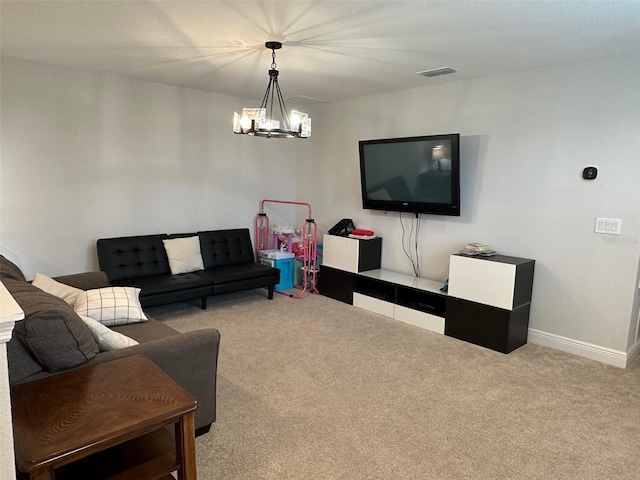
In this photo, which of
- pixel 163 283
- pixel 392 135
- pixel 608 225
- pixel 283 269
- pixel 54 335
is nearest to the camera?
pixel 54 335

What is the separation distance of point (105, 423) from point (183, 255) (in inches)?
134

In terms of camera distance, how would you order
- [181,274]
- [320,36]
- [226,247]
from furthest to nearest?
[226,247]
[181,274]
[320,36]

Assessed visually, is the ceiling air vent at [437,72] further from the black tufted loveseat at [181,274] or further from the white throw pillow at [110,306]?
the white throw pillow at [110,306]

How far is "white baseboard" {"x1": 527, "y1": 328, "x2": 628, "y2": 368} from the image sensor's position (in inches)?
135

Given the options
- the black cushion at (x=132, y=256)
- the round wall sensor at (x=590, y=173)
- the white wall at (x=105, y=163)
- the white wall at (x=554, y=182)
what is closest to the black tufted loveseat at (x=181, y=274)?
the black cushion at (x=132, y=256)

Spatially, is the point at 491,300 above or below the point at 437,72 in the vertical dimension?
below

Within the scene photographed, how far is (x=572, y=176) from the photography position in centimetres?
359

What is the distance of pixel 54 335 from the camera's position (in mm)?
1756

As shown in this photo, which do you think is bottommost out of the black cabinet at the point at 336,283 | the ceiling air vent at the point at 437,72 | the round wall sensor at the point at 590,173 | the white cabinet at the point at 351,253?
the black cabinet at the point at 336,283

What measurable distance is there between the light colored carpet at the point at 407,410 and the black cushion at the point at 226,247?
1.08m

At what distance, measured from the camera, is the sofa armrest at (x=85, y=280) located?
3.42 meters

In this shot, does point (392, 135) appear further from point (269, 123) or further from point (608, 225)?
point (608, 225)

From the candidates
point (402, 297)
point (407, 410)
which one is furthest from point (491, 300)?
point (407, 410)

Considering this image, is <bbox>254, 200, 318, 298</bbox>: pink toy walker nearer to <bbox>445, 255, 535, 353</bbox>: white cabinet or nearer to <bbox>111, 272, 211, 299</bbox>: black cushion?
<bbox>111, 272, 211, 299</bbox>: black cushion
